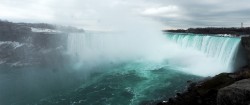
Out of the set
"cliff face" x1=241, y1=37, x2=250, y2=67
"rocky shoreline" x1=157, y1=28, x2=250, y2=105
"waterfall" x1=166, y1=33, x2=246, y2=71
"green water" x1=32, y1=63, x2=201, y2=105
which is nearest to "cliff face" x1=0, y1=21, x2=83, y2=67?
"green water" x1=32, y1=63, x2=201, y2=105

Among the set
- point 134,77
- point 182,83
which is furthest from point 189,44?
point 182,83

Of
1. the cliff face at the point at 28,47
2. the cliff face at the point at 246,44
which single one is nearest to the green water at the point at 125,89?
the cliff face at the point at 246,44

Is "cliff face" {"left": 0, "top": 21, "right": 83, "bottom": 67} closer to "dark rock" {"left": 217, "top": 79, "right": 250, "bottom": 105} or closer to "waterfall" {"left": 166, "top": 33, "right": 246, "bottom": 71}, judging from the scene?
"waterfall" {"left": 166, "top": 33, "right": 246, "bottom": 71}

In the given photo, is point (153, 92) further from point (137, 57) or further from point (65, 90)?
point (137, 57)

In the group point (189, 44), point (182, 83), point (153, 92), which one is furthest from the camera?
point (189, 44)

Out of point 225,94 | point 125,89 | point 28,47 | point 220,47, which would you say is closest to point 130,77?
point 125,89

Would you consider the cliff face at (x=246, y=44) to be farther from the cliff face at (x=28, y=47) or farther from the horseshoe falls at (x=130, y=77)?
the cliff face at (x=28, y=47)
